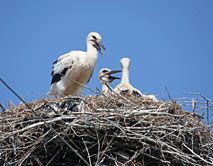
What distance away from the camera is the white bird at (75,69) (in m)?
8.06

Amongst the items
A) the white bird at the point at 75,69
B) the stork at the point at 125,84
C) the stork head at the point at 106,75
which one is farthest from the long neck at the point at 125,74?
the white bird at the point at 75,69

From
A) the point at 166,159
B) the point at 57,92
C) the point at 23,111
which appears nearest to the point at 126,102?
the point at 166,159

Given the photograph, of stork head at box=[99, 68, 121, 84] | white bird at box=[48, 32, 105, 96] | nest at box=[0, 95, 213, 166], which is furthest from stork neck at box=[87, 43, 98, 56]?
nest at box=[0, 95, 213, 166]

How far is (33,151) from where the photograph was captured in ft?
16.4

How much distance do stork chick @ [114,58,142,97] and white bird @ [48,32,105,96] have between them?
24.5 inches

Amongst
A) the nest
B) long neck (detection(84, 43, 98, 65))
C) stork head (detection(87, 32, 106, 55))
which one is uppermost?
stork head (detection(87, 32, 106, 55))

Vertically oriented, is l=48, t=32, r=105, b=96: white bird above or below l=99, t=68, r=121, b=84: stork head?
below

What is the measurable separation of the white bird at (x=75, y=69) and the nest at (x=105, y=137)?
2.79m

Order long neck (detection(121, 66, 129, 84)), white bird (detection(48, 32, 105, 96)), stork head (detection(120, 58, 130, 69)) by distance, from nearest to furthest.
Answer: white bird (detection(48, 32, 105, 96)), long neck (detection(121, 66, 129, 84)), stork head (detection(120, 58, 130, 69))

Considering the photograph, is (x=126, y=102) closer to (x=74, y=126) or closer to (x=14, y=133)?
(x=74, y=126)

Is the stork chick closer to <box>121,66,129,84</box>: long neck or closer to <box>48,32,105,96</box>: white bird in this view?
<box>121,66,129,84</box>: long neck

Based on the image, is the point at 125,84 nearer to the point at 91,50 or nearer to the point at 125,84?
the point at 125,84

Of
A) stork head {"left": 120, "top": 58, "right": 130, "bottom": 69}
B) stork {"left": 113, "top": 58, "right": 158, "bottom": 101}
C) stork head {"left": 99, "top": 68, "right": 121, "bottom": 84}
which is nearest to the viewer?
stork {"left": 113, "top": 58, "right": 158, "bottom": 101}

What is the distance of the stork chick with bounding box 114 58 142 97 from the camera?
297 inches
